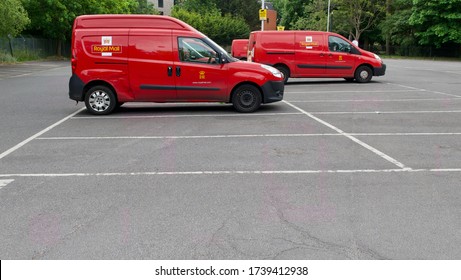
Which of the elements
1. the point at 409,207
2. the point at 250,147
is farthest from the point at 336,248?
the point at 250,147

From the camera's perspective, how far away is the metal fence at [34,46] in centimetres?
4097

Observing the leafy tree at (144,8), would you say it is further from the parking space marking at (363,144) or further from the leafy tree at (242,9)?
the parking space marking at (363,144)

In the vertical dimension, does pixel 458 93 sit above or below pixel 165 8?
below

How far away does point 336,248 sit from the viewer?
402 cm

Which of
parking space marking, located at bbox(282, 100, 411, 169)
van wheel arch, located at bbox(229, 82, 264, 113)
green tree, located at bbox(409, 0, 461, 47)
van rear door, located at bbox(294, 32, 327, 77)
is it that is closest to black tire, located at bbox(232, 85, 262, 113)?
Result: van wheel arch, located at bbox(229, 82, 264, 113)

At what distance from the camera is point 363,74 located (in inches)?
798

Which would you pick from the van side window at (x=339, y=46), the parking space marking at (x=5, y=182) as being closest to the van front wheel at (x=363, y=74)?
the van side window at (x=339, y=46)

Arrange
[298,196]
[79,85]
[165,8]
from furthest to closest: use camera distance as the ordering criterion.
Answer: [165,8], [79,85], [298,196]

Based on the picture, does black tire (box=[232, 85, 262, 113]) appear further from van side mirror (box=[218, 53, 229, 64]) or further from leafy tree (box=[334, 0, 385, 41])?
leafy tree (box=[334, 0, 385, 41])

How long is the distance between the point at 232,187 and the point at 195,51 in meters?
6.49

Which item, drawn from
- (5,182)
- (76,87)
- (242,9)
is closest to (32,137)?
(76,87)

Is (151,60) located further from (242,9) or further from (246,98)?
(242,9)

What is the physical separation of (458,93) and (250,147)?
1088cm

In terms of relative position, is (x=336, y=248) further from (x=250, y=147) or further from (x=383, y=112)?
(x=383, y=112)
